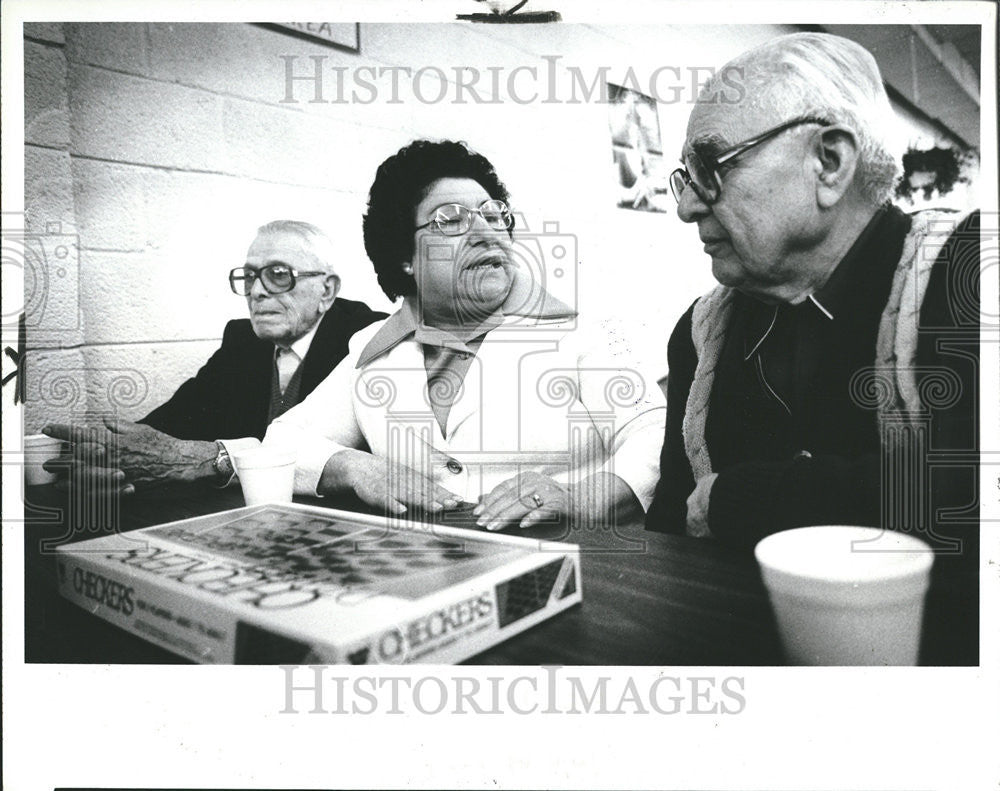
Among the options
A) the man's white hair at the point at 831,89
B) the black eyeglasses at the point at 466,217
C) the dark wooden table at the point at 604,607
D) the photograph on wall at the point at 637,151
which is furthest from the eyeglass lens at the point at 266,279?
the man's white hair at the point at 831,89

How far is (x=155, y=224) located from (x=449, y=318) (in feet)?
1.71

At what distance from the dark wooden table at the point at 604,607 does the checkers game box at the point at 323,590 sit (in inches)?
1.5

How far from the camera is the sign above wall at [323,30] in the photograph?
133 cm

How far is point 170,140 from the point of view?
4.39 ft

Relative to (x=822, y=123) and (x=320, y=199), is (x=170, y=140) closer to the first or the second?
(x=320, y=199)

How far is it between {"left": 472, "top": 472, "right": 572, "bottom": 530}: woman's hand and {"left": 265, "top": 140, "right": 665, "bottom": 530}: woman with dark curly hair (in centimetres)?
2

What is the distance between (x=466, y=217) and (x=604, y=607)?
68cm

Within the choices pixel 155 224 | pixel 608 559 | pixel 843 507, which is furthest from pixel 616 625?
pixel 155 224

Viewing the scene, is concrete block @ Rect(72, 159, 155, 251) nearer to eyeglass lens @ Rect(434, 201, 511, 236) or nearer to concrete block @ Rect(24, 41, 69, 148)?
concrete block @ Rect(24, 41, 69, 148)

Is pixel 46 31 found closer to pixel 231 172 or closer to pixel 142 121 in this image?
pixel 142 121

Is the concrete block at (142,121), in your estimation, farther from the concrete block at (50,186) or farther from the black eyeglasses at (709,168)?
the black eyeglasses at (709,168)

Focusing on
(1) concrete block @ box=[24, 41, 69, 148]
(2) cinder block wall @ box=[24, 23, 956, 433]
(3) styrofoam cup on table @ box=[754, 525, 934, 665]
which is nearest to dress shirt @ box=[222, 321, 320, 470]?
(2) cinder block wall @ box=[24, 23, 956, 433]

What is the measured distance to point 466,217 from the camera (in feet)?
4.39

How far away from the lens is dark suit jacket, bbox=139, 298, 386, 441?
1.35 m
